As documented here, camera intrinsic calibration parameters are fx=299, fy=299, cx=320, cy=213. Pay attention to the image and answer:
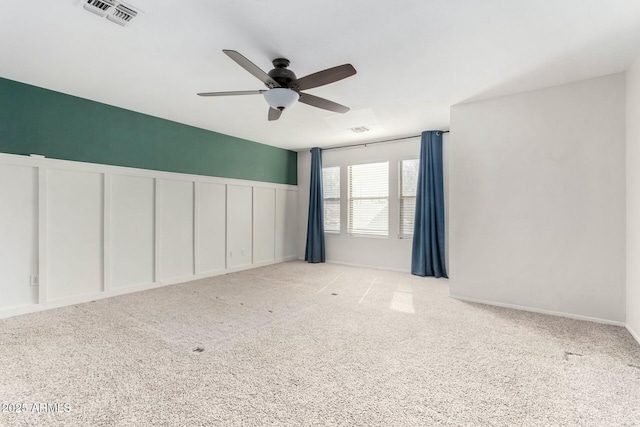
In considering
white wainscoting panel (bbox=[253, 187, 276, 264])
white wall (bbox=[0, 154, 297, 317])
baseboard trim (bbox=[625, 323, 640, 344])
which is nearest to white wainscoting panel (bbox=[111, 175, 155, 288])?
white wall (bbox=[0, 154, 297, 317])

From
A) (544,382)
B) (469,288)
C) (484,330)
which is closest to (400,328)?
(484,330)

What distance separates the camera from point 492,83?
127 inches

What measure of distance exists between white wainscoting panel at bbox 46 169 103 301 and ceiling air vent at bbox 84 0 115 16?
7.33 ft

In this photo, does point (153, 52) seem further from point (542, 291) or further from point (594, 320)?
point (594, 320)

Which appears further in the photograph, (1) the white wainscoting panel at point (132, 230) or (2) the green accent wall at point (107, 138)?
(1) the white wainscoting panel at point (132, 230)

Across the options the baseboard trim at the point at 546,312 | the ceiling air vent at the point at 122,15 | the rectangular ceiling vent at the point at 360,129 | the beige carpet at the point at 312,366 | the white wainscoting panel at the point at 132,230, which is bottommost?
the beige carpet at the point at 312,366

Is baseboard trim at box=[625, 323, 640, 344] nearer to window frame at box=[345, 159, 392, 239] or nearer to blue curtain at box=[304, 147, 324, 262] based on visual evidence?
window frame at box=[345, 159, 392, 239]

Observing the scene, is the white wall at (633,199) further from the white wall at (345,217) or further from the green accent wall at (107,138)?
the green accent wall at (107,138)

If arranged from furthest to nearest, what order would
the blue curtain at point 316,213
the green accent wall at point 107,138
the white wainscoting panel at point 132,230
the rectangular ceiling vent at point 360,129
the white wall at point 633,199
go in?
1. the blue curtain at point 316,213
2. the rectangular ceiling vent at point 360,129
3. the white wainscoting panel at point 132,230
4. the green accent wall at point 107,138
5. the white wall at point 633,199

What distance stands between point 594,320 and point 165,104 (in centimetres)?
552

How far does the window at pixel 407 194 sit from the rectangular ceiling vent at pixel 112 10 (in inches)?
179

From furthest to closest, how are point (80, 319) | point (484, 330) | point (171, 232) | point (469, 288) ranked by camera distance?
point (171, 232), point (469, 288), point (80, 319), point (484, 330)

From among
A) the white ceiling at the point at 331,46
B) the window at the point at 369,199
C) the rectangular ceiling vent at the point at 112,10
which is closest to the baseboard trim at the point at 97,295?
the white ceiling at the point at 331,46

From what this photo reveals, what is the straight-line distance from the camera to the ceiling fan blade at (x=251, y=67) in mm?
2053
